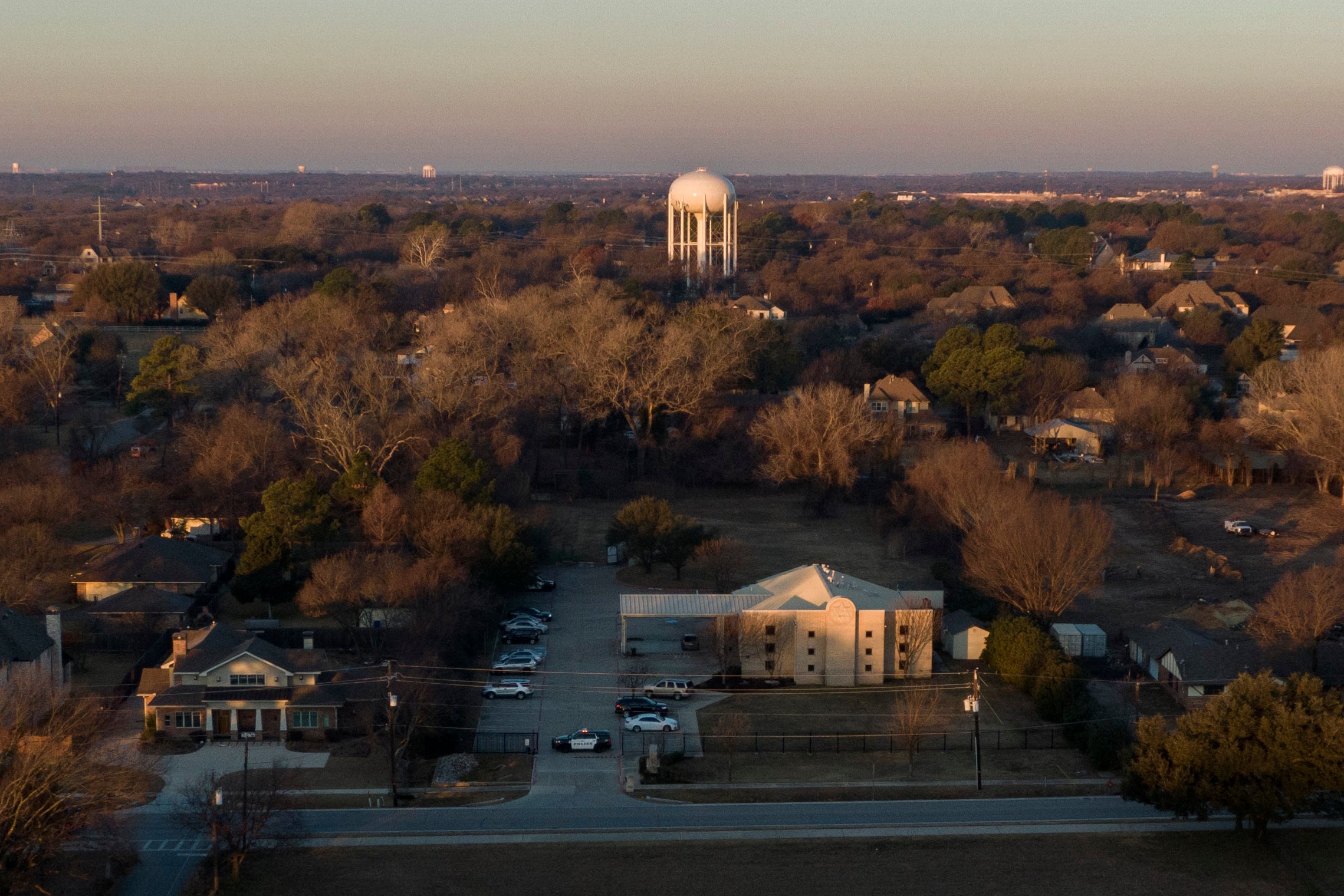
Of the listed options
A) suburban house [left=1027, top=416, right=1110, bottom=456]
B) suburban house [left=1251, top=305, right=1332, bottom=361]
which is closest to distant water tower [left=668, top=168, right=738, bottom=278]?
suburban house [left=1251, top=305, right=1332, bottom=361]

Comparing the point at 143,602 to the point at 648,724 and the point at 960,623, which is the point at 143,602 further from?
the point at 960,623

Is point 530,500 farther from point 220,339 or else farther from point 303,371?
point 220,339

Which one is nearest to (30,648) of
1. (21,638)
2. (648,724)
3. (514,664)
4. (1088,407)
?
(21,638)

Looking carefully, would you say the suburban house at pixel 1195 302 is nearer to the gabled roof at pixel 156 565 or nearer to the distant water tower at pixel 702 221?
the distant water tower at pixel 702 221

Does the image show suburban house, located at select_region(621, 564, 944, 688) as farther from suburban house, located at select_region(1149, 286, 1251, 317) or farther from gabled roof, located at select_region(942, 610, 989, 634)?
suburban house, located at select_region(1149, 286, 1251, 317)

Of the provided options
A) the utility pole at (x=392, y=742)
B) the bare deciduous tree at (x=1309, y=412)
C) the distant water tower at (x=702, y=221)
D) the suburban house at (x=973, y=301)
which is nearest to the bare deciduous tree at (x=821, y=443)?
the bare deciduous tree at (x=1309, y=412)
